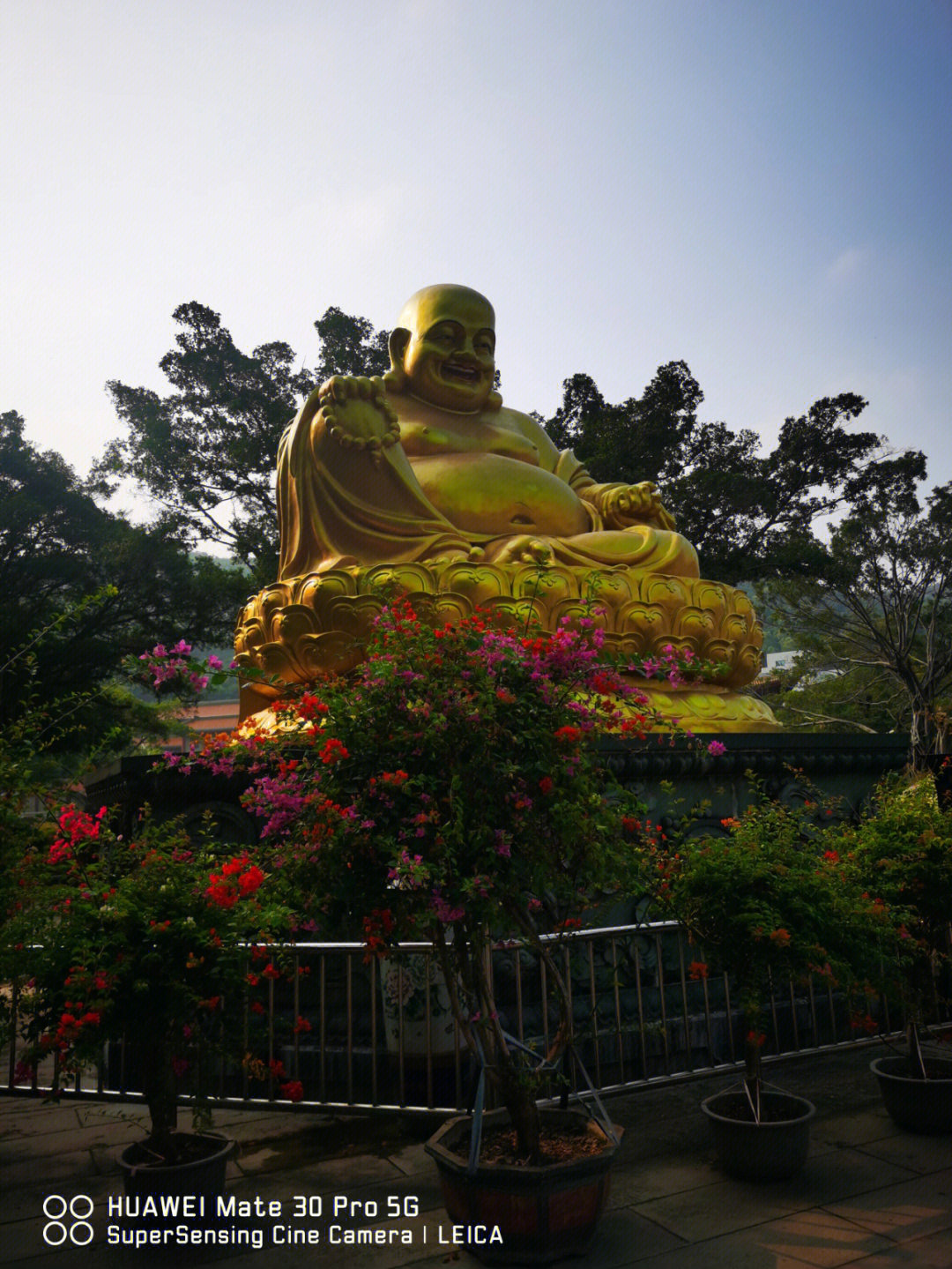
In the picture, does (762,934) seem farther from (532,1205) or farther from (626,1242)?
(532,1205)

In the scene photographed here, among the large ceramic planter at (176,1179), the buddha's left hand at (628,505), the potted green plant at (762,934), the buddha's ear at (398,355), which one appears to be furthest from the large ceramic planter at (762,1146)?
the buddha's ear at (398,355)

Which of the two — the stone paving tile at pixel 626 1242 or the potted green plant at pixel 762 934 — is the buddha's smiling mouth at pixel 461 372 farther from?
the stone paving tile at pixel 626 1242

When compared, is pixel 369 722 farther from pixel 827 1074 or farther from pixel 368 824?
pixel 827 1074

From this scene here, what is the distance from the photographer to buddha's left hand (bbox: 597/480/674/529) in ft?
25.4

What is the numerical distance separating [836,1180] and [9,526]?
15528 millimetres

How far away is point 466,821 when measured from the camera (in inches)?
104

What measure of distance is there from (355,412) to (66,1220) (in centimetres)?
501

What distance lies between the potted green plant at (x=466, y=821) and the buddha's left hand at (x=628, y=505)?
16.4 feet

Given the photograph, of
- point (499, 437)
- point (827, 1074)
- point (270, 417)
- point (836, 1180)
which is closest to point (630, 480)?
point (270, 417)

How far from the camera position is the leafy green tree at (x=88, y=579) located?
1524cm

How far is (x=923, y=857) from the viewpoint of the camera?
3.64 metres

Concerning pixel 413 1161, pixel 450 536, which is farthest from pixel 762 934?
pixel 450 536

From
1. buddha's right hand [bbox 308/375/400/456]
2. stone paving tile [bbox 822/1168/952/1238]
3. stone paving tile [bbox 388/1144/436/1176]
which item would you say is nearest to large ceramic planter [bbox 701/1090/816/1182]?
stone paving tile [bbox 822/1168/952/1238]

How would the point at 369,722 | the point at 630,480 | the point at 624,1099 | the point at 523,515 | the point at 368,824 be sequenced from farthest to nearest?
the point at 630,480 → the point at 523,515 → the point at 624,1099 → the point at 369,722 → the point at 368,824
